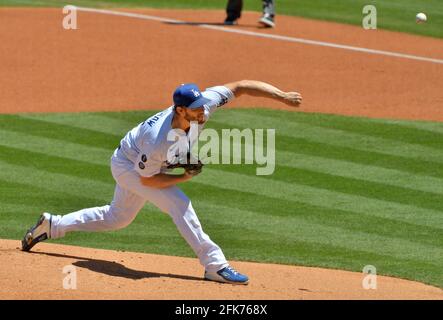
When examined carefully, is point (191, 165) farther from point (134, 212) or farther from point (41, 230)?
point (41, 230)

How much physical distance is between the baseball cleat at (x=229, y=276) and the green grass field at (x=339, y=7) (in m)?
14.3

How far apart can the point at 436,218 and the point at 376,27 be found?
11.6 metres

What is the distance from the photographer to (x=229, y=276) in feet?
27.9

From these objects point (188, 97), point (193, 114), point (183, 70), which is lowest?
point (183, 70)

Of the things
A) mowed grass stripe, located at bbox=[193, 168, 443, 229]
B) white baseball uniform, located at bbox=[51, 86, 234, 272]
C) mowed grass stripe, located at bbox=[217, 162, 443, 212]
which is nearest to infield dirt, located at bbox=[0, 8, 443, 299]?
white baseball uniform, located at bbox=[51, 86, 234, 272]

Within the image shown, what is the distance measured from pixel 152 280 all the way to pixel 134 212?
2.46 feet

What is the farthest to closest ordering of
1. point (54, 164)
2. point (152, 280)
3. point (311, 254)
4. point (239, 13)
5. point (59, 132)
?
point (239, 13)
point (59, 132)
point (54, 164)
point (311, 254)
point (152, 280)

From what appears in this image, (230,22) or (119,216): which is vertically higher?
(230,22)

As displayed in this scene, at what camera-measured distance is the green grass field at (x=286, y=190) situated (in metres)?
10.1

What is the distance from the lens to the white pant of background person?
8.51m

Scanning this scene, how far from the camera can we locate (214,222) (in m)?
10.8

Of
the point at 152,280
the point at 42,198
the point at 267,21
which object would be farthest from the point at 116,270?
the point at 267,21

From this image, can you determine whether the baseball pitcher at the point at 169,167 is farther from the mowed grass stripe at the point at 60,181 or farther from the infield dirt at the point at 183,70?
the mowed grass stripe at the point at 60,181
